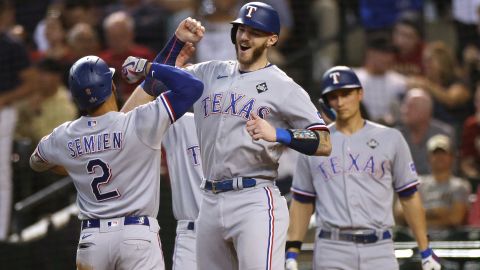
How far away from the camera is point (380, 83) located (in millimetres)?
10266

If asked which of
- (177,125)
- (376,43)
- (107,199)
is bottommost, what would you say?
(107,199)

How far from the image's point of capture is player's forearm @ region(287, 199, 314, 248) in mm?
6784

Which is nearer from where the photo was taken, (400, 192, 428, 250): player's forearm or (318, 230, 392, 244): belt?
(318, 230, 392, 244): belt

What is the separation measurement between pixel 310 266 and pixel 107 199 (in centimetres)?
281

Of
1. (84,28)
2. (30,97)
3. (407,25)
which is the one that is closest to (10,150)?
(30,97)

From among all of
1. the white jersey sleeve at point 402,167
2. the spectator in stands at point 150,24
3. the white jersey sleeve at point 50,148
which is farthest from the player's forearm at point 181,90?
the spectator in stands at point 150,24

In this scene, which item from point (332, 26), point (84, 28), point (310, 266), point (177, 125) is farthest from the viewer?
point (332, 26)

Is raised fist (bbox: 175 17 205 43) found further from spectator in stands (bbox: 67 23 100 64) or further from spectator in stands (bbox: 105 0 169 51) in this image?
spectator in stands (bbox: 105 0 169 51)

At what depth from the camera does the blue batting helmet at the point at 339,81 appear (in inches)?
266

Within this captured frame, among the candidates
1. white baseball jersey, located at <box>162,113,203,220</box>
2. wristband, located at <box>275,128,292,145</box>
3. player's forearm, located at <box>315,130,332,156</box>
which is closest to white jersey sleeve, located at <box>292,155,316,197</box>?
white baseball jersey, located at <box>162,113,203,220</box>

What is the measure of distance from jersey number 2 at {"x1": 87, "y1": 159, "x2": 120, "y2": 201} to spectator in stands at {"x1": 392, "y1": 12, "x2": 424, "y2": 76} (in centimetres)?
571

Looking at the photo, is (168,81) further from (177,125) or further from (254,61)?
(177,125)

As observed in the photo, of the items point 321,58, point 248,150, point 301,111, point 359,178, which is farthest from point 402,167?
point 321,58

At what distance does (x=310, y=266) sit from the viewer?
798 cm
